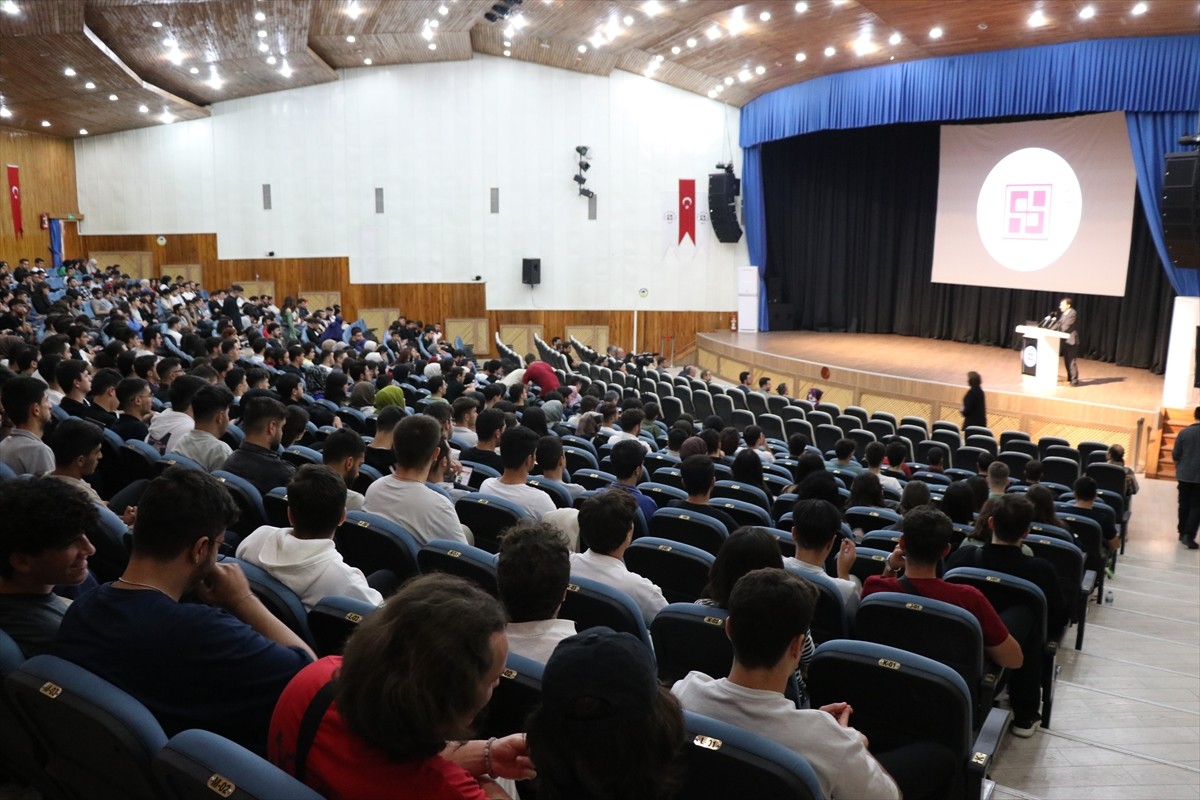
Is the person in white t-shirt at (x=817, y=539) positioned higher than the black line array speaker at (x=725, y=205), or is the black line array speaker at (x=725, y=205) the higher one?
the black line array speaker at (x=725, y=205)

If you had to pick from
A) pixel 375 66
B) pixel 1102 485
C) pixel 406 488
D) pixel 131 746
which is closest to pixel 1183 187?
pixel 1102 485

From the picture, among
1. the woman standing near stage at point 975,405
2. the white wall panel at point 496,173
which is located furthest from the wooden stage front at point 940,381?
the white wall panel at point 496,173

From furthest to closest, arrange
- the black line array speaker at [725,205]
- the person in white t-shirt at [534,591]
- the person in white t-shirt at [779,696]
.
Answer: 1. the black line array speaker at [725,205]
2. the person in white t-shirt at [534,591]
3. the person in white t-shirt at [779,696]

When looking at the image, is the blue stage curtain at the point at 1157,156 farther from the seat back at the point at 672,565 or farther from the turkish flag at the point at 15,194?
the turkish flag at the point at 15,194

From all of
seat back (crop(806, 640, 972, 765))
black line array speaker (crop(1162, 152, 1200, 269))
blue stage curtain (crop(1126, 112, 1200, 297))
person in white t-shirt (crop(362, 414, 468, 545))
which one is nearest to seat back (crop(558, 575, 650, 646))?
seat back (crop(806, 640, 972, 765))

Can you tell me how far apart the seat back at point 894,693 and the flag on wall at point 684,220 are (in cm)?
2119

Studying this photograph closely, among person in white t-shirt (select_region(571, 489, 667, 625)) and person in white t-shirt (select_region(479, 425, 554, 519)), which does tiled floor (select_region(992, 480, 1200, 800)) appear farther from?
person in white t-shirt (select_region(479, 425, 554, 519))

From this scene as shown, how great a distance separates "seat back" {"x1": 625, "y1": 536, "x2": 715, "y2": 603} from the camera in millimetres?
4082

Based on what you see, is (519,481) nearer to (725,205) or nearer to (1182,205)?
(1182,205)

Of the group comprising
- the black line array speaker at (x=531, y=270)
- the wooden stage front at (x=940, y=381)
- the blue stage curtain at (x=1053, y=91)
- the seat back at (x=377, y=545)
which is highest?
the blue stage curtain at (x=1053, y=91)

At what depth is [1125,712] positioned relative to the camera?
497cm

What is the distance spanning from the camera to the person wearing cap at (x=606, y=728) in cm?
165

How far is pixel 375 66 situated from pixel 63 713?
77.6ft

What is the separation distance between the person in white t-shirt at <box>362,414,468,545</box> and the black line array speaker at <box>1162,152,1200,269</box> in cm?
1252
